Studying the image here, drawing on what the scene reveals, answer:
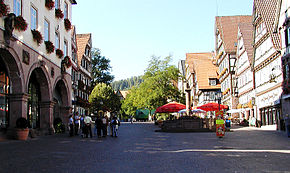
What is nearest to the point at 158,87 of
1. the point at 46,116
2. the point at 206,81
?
the point at 206,81

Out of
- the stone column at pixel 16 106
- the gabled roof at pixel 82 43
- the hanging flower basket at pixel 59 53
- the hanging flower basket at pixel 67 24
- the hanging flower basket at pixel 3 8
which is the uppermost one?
the gabled roof at pixel 82 43

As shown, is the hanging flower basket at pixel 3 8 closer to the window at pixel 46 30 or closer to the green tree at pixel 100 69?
the window at pixel 46 30

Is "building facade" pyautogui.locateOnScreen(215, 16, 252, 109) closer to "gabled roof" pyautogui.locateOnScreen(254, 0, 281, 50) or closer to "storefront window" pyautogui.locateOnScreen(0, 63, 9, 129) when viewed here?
"gabled roof" pyautogui.locateOnScreen(254, 0, 281, 50)

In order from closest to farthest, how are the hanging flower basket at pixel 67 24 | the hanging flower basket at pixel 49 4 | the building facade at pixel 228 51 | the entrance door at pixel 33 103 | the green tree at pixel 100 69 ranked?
1. the entrance door at pixel 33 103
2. the hanging flower basket at pixel 49 4
3. the hanging flower basket at pixel 67 24
4. the building facade at pixel 228 51
5. the green tree at pixel 100 69

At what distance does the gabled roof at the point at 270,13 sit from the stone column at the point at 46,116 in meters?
18.7

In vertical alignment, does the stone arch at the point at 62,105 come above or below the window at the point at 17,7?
below

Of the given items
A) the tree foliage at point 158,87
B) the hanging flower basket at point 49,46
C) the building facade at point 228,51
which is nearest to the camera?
the hanging flower basket at point 49,46

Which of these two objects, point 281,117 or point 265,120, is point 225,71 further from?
point 281,117

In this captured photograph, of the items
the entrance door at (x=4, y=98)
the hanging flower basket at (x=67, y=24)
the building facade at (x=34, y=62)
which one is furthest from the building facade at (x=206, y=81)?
the entrance door at (x=4, y=98)

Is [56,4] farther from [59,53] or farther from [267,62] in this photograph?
[267,62]

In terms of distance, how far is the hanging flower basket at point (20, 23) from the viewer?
60.7 ft

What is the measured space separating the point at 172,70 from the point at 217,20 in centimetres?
1117

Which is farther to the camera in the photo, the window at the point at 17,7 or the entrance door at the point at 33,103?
the entrance door at the point at 33,103

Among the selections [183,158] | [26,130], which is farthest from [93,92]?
[183,158]
